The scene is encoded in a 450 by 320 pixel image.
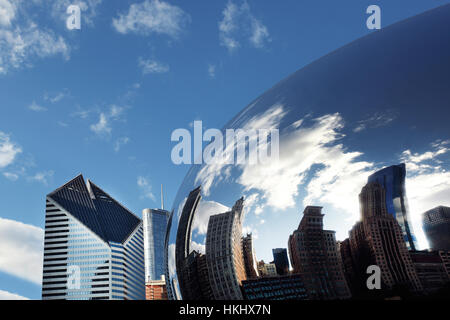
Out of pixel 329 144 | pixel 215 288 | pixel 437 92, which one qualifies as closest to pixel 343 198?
pixel 329 144

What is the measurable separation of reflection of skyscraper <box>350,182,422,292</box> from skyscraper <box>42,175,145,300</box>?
12817 cm

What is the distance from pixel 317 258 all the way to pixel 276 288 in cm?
51

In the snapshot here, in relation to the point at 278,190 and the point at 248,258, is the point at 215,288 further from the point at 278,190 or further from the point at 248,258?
the point at 278,190

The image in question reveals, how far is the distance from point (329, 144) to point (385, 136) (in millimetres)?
524

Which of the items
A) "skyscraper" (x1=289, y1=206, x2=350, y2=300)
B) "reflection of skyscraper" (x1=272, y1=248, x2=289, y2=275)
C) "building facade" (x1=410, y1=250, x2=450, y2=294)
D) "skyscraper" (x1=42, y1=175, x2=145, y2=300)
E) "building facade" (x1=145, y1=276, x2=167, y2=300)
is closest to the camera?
"building facade" (x1=410, y1=250, x2=450, y2=294)

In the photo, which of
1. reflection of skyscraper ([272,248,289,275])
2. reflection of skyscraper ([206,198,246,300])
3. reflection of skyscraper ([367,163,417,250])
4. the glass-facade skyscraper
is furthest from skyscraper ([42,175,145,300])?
reflection of skyscraper ([367,163,417,250])

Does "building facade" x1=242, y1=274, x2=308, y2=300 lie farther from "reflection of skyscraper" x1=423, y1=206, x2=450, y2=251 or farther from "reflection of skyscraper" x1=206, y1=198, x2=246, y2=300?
"reflection of skyscraper" x1=423, y1=206, x2=450, y2=251

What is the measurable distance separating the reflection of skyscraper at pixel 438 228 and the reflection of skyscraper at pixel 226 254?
1776 mm

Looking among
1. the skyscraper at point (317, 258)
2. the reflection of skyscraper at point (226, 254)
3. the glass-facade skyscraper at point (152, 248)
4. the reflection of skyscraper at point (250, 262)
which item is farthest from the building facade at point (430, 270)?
the glass-facade skyscraper at point (152, 248)

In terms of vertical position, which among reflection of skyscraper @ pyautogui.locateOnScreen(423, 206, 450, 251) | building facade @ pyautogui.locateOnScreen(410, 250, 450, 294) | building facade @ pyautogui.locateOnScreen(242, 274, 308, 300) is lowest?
building facade @ pyautogui.locateOnScreen(242, 274, 308, 300)

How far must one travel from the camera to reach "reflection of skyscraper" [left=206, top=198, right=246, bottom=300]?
4.28m

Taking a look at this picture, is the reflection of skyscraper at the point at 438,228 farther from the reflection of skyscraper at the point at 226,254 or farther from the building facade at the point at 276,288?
the reflection of skyscraper at the point at 226,254

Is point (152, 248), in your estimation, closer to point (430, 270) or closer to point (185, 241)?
point (185, 241)

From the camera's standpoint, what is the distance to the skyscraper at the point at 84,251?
406 feet
